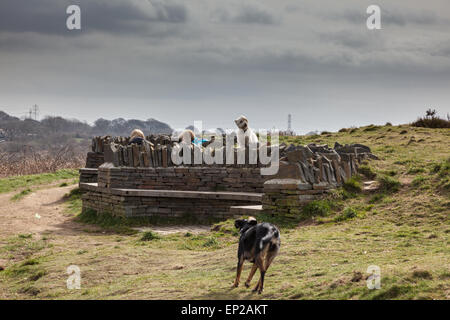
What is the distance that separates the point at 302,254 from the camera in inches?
285

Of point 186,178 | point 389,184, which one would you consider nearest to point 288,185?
point 389,184

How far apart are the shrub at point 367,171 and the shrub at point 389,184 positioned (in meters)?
0.56

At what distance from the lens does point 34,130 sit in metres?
82.1

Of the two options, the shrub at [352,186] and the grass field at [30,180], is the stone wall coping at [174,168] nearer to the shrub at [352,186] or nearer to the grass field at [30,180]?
the shrub at [352,186]

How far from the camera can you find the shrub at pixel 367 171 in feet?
39.5

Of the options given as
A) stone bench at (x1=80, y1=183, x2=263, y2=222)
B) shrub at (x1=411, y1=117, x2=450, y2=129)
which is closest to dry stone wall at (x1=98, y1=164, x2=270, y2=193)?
stone bench at (x1=80, y1=183, x2=263, y2=222)

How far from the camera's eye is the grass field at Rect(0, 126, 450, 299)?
521 centimetres

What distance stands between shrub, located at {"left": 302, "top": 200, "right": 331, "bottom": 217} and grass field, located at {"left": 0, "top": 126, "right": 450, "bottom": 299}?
27mm

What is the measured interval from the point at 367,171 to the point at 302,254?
18.0ft

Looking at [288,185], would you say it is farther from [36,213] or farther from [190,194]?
[36,213]

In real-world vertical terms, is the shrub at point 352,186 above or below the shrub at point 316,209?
above

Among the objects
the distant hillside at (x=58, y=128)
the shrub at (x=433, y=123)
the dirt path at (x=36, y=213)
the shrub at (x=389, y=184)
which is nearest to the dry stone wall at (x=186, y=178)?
the dirt path at (x=36, y=213)
